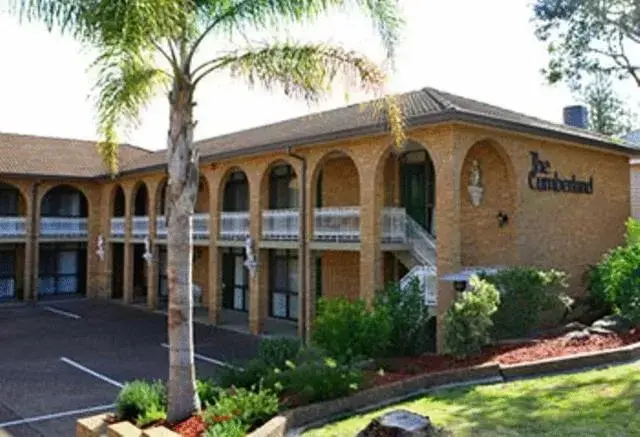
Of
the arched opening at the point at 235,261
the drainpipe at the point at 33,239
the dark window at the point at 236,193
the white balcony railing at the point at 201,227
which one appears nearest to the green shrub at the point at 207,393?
the white balcony railing at the point at 201,227

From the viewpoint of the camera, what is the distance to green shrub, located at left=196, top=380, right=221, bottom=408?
909 cm

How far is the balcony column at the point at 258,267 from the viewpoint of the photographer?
20.3 m

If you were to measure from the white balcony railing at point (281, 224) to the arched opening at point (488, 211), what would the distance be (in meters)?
5.48

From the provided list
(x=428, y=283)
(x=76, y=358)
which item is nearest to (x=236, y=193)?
(x=76, y=358)

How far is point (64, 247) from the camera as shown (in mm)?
31328

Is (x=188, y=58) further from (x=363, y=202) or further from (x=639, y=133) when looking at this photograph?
(x=639, y=133)

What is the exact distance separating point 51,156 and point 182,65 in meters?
25.9

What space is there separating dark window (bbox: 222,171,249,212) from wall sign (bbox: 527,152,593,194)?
12.3 metres

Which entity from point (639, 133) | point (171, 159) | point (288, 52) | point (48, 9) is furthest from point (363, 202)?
point (639, 133)

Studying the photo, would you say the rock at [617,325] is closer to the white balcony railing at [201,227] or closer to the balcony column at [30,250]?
the white balcony railing at [201,227]

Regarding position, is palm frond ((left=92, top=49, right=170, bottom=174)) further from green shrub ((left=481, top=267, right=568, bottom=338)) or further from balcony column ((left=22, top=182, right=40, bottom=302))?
balcony column ((left=22, top=182, right=40, bottom=302))

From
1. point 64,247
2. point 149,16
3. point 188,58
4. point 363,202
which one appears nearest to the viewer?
point 149,16

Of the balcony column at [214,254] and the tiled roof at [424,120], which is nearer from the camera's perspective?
the tiled roof at [424,120]

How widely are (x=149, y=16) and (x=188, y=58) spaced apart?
5.29ft
